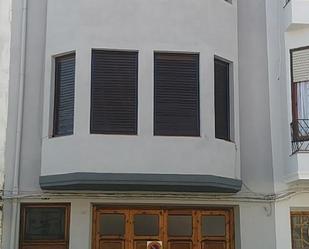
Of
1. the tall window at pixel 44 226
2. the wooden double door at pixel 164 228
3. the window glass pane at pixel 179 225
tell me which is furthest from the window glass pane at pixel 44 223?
the window glass pane at pixel 179 225

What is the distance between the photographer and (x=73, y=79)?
42.3 feet

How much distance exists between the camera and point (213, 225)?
537 inches

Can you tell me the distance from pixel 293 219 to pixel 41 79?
6.58m

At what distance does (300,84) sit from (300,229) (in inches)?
131

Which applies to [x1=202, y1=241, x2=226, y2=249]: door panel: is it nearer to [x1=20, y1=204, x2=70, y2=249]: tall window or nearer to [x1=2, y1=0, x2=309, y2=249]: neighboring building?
[x1=2, y1=0, x2=309, y2=249]: neighboring building

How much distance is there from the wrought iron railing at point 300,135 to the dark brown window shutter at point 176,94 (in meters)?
2.20

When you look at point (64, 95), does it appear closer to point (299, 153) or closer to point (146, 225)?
point (146, 225)

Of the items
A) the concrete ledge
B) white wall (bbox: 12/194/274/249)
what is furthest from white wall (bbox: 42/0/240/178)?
white wall (bbox: 12/194/274/249)

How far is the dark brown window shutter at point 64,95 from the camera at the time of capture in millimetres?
12852

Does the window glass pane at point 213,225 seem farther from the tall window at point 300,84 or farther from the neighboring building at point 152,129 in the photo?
the tall window at point 300,84

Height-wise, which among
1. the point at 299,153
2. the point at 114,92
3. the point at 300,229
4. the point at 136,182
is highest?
the point at 114,92

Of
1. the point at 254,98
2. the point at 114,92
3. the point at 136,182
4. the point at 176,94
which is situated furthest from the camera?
the point at 254,98

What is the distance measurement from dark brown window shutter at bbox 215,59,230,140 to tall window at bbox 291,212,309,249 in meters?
2.43

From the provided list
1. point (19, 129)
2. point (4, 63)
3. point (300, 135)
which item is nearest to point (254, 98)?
point (300, 135)
